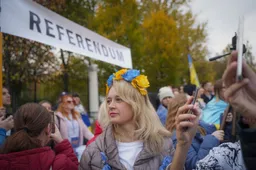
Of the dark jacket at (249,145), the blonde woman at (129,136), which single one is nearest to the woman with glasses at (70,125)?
the blonde woman at (129,136)

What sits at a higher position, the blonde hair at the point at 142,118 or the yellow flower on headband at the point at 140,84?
the yellow flower on headband at the point at 140,84

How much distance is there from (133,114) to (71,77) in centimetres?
1527

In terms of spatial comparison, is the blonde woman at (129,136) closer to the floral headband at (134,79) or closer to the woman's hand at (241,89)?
the floral headband at (134,79)

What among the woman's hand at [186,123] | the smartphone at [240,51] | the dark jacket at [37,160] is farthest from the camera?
the dark jacket at [37,160]

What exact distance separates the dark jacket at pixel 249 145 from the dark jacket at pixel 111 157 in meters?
1.14

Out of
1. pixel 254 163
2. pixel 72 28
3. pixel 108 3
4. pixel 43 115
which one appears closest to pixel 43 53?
pixel 108 3

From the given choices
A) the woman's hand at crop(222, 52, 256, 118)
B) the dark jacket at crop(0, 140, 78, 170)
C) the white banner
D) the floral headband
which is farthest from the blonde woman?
the white banner

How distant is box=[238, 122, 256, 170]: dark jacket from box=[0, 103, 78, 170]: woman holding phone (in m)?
1.59

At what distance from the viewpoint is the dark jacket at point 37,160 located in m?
2.11

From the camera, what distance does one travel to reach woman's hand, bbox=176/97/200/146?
4.67 feet

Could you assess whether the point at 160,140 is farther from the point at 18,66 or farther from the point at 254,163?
the point at 18,66

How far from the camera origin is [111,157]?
218cm

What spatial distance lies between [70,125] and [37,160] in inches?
104

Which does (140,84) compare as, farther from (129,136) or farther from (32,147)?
(32,147)
